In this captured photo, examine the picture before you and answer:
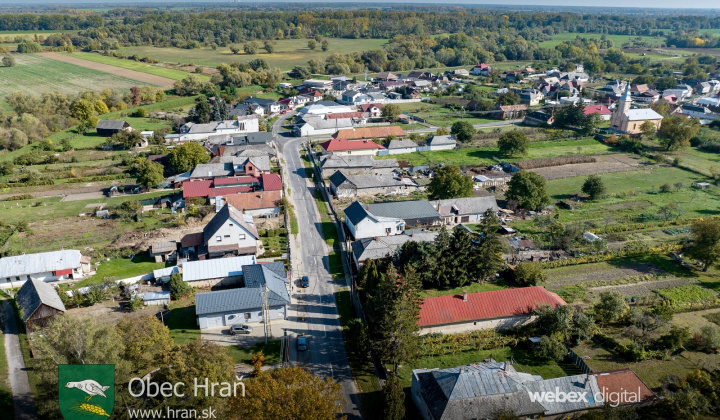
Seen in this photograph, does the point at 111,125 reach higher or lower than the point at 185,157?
higher

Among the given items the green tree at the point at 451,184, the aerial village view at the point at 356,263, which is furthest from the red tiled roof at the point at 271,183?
the green tree at the point at 451,184

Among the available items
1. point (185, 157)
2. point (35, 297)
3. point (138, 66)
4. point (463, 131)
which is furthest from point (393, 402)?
point (138, 66)

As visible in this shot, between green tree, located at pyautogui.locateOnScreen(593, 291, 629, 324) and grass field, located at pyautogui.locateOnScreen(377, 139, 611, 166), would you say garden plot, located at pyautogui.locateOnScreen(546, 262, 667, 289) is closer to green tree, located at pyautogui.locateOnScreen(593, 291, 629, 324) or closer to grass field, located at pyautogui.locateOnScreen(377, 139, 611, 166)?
green tree, located at pyautogui.locateOnScreen(593, 291, 629, 324)

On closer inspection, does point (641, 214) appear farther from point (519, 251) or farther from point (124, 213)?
point (124, 213)

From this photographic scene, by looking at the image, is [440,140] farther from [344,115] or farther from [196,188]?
[196,188]

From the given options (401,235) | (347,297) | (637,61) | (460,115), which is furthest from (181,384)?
(637,61)

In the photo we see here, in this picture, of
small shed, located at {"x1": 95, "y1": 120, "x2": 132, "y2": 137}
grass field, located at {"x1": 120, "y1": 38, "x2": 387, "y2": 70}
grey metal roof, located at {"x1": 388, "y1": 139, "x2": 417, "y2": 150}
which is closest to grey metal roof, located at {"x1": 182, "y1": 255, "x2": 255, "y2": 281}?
grey metal roof, located at {"x1": 388, "y1": 139, "x2": 417, "y2": 150}
